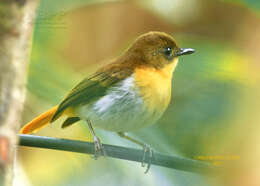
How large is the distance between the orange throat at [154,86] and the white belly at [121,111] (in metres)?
0.02

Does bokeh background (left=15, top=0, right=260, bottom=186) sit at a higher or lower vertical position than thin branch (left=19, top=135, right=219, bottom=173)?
lower

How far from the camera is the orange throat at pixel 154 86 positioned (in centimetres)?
170

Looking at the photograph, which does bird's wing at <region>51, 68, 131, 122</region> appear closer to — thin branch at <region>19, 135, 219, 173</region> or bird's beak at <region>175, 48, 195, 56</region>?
bird's beak at <region>175, 48, 195, 56</region>

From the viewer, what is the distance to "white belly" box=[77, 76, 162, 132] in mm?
1683

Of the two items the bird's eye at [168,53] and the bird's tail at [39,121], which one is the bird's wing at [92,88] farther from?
the bird's eye at [168,53]

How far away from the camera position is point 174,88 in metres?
2.88

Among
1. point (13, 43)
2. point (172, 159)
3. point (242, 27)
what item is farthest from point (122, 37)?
point (13, 43)

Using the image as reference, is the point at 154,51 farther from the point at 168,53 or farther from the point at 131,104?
the point at 131,104

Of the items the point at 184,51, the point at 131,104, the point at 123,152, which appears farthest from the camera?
the point at 184,51

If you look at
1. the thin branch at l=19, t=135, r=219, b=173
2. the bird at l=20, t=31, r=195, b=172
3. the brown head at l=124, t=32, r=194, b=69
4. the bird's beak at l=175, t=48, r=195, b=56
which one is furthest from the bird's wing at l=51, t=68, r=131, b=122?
the thin branch at l=19, t=135, r=219, b=173

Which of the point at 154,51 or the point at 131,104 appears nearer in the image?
the point at 131,104

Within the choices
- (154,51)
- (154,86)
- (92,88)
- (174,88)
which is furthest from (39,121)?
(174,88)

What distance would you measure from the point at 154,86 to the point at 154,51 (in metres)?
0.25

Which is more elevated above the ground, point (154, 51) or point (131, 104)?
point (154, 51)
